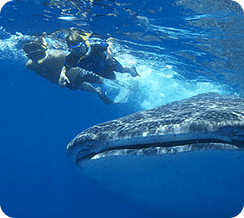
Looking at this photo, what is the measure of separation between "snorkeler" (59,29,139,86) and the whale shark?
7.72m

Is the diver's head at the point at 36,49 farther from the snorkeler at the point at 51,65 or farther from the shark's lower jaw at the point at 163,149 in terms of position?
the shark's lower jaw at the point at 163,149

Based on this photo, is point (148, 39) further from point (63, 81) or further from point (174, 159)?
point (174, 159)

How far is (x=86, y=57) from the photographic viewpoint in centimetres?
979

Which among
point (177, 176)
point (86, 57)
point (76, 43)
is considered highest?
point (177, 176)

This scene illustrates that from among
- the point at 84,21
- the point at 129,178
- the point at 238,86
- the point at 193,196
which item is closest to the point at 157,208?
the point at 193,196

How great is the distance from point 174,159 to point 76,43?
9.88m

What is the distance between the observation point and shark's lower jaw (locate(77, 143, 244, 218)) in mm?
1761

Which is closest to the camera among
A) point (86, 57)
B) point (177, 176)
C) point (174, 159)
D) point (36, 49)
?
point (174, 159)

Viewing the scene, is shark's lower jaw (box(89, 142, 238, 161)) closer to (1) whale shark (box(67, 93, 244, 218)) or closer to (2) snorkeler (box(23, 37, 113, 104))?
(1) whale shark (box(67, 93, 244, 218))

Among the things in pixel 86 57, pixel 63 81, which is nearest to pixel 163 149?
pixel 63 81

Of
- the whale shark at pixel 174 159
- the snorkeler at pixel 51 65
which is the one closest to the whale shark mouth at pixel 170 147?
the whale shark at pixel 174 159

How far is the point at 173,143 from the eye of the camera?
1.90 meters

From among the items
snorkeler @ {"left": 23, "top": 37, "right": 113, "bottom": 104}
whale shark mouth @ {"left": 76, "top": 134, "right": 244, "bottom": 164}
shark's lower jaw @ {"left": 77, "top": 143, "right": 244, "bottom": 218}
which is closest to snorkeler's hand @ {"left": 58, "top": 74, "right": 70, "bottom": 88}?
snorkeler @ {"left": 23, "top": 37, "right": 113, "bottom": 104}

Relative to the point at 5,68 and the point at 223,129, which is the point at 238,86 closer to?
the point at 223,129
